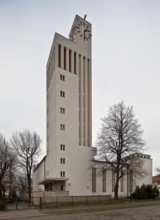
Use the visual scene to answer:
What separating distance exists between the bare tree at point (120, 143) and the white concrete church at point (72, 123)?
17.9 feet

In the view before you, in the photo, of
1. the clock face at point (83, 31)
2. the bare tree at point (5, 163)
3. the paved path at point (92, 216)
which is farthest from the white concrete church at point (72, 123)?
the paved path at point (92, 216)

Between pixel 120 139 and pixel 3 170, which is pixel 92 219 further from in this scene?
pixel 3 170

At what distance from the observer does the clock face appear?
185 feet

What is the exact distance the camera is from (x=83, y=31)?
57.3 m

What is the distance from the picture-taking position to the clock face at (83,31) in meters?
56.5

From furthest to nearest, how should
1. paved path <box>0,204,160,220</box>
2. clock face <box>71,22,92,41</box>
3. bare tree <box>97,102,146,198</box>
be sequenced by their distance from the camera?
clock face <box>71,22,92,41</box> < bare tree <box>97,102,146,198</box> < paved path <box>0,204,160,220</box>

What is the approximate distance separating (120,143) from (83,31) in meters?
24.5

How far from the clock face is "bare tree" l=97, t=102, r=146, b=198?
17645mm

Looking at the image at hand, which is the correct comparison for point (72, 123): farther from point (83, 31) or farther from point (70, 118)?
point (83, 31)

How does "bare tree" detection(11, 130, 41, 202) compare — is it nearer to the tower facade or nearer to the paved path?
the tower facade

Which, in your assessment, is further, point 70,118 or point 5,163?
point 70,118

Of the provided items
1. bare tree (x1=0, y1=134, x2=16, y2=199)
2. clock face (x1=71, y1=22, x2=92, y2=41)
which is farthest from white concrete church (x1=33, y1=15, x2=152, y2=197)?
bare tree (x1=0, y1=134, x2=16, y2=199)

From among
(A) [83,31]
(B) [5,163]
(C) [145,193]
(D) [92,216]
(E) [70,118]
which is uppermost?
(A) [83,31]

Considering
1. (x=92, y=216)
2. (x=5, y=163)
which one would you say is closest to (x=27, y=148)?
(x=5, y=163)
